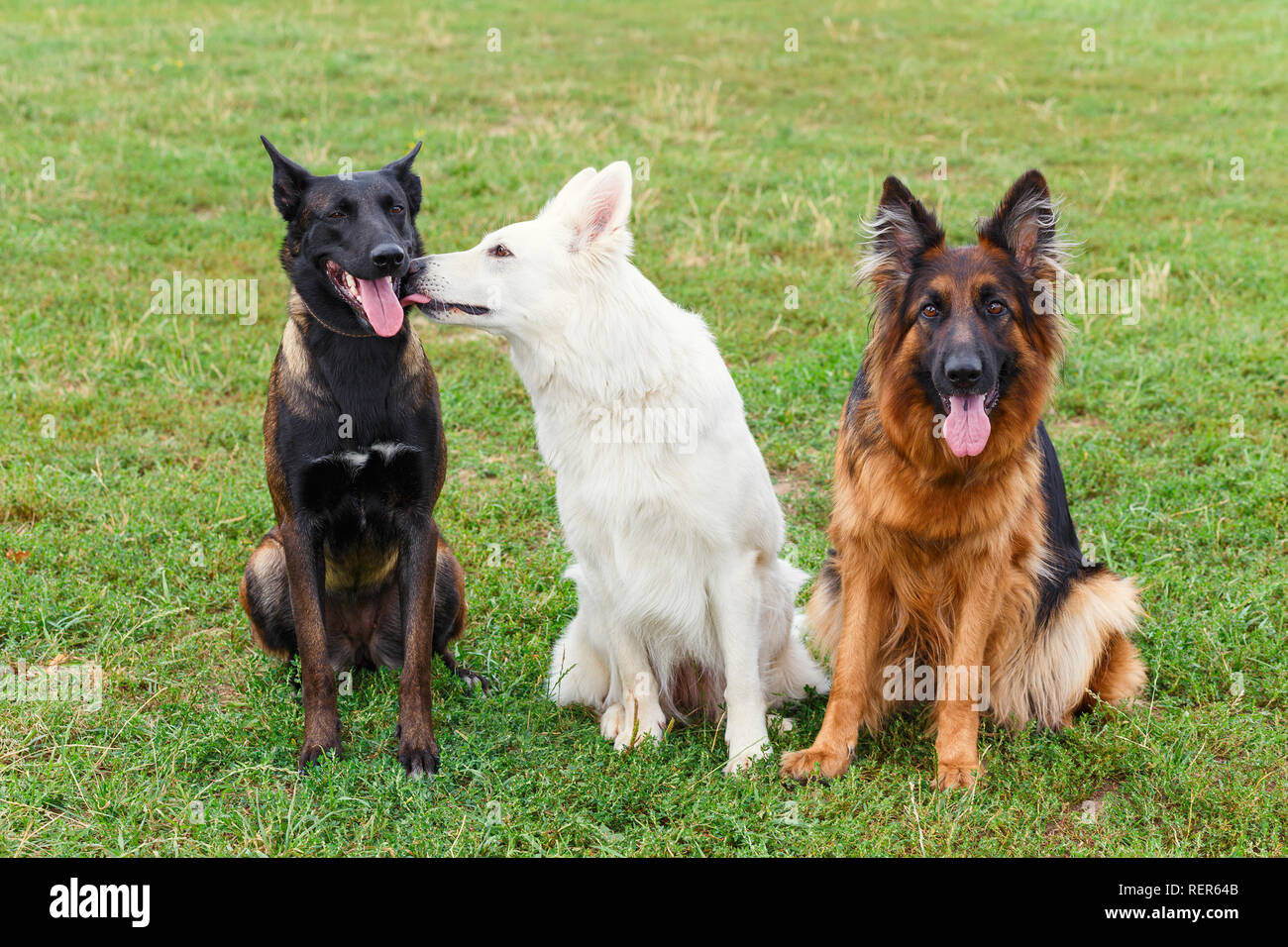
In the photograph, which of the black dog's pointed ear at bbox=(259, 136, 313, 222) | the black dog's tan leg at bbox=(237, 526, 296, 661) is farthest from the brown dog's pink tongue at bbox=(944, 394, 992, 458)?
the black dog's tan leg at bbox=(237, 526, 296, 661)

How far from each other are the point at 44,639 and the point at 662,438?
2.95 metres

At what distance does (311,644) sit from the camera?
4090 mm

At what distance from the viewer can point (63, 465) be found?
6.22 meters

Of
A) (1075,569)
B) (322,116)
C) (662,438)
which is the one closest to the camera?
(662,438)

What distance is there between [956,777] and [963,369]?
147 cm

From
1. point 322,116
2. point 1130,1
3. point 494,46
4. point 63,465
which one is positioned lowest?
point 63,465

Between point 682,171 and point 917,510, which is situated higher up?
point 682,171

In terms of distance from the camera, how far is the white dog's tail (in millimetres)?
→ 4266

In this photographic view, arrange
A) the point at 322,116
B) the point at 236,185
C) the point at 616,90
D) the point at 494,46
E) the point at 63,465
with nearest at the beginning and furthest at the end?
1. the point at 63,465
2. the point at 236,185
3. the point at 322,116
4. the point at 616,90
5. the point at 494,46

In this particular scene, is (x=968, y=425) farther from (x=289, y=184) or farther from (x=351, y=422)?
(x=289, y=184)

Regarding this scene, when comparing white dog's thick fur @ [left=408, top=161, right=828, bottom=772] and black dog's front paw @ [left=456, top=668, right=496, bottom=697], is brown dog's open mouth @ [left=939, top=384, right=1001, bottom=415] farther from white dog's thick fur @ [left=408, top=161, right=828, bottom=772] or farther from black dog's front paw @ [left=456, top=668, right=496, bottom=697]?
black dog's front paw @ [left=456, top=668, right=496, bottom=697]

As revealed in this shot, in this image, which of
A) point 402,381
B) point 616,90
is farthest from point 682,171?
point 402,381

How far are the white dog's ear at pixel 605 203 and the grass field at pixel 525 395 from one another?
1.90 metres

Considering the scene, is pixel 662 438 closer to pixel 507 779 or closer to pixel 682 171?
pixel 507 779
